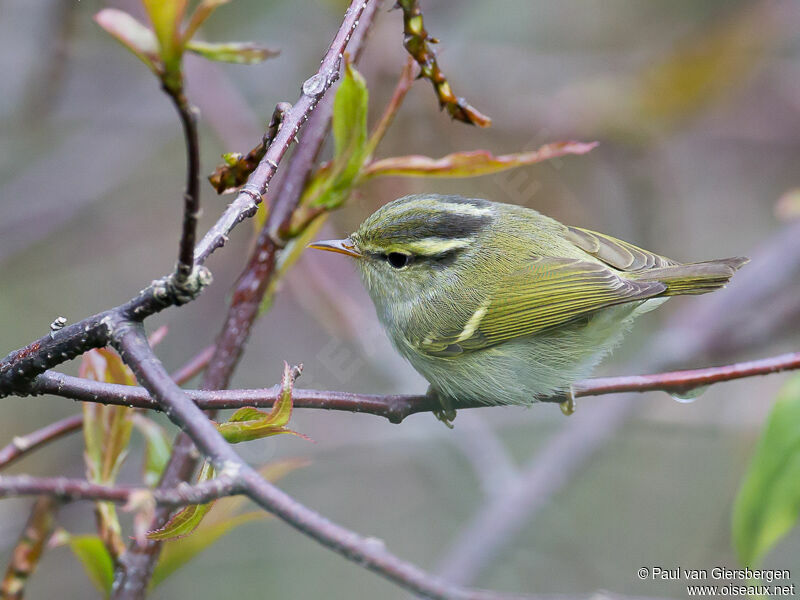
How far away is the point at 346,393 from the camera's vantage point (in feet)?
5.94

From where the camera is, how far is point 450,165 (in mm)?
1896

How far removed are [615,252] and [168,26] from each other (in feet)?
7.76

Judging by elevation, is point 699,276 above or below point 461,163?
below

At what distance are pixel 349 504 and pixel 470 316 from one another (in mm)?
3380

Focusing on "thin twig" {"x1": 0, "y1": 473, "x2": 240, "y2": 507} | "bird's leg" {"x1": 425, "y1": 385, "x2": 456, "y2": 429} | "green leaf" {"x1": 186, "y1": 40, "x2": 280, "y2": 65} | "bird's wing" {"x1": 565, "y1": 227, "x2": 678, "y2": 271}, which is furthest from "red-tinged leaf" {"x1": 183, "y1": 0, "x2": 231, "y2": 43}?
"bird's wing" {"x1": 565, "y1": 227, "x2": 678, "y2": 271}

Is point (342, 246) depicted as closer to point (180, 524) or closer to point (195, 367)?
point (195, 367)

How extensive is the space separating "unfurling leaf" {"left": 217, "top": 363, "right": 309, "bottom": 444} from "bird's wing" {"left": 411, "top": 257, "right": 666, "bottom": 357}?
59.9 inches

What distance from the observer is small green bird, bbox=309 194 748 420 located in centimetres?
279

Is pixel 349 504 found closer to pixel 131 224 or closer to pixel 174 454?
pixel 131 224

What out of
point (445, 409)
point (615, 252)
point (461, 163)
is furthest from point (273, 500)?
point (615, 252)

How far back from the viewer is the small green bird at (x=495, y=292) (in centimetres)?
279

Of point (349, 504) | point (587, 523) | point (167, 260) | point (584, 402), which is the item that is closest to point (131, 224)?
point (167, 260)

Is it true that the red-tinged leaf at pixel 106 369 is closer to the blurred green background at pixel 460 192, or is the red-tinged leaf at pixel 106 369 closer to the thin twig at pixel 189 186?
the thin twig at pixel 189 186

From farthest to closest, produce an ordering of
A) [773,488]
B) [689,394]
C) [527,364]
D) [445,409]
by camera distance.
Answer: [527,364], [445,409], [689,394], [773,488]
